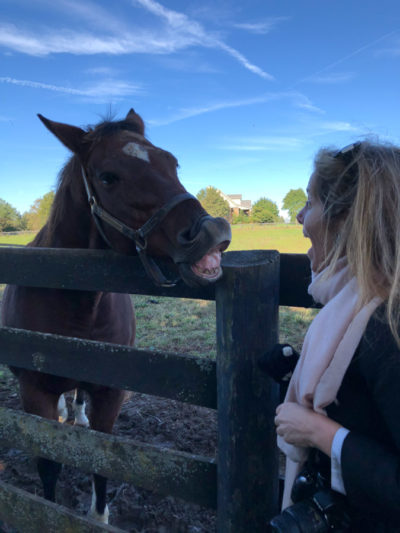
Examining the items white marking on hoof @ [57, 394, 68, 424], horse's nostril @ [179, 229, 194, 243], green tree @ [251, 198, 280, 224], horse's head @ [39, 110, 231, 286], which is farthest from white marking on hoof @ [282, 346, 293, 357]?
green tree @ [251, 198, 280, 224]

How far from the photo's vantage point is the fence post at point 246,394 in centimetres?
122

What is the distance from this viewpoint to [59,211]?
2.38 meters

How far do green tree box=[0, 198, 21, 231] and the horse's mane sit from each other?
167ft

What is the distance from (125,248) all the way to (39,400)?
4.39ft

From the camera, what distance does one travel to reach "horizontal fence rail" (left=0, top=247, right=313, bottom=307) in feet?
4.47

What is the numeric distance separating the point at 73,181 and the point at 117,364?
1291 millimetres

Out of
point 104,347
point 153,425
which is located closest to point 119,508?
point 153,425

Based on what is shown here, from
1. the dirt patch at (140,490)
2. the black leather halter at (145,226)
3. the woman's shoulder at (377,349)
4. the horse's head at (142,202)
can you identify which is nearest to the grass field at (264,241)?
the dirt patch at (140,490)

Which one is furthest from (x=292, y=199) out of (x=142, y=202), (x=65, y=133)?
(x=142, y=202)

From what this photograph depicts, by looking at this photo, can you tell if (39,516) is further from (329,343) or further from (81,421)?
(81,421)

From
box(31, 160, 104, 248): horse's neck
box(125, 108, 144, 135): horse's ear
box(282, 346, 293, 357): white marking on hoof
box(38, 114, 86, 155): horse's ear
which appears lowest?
box(282, 346, 293, 357): white marking on hoof

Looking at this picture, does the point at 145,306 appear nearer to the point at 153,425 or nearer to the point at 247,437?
the point at 153,425

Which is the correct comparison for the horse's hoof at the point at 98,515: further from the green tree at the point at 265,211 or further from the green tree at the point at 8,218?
the green tree at the point at 265,211

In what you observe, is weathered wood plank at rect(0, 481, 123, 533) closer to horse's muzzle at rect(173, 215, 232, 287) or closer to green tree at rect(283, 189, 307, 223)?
horse's muzzle at rect(173, 215, 232, 287)
